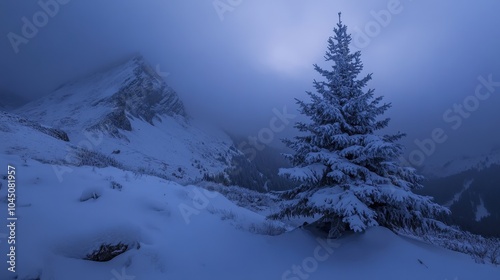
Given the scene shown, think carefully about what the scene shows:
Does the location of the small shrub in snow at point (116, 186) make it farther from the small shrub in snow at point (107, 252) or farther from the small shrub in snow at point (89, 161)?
the small shrub in snow at point (89, 161)

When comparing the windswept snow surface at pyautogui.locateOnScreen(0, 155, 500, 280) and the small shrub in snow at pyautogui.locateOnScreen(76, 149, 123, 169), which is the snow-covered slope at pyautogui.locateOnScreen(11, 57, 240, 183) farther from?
the windswept snow surface at pyautogui.locateOnScreen(0, 155, 500, 280)

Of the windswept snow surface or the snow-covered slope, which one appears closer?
the windswept snow surface

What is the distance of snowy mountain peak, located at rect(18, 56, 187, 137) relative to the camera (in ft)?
209

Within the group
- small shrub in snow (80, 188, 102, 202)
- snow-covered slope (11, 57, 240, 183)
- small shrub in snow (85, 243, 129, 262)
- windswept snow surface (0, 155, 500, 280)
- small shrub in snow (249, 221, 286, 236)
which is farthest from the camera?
snow-covered slope (11, 57, 240, 183)

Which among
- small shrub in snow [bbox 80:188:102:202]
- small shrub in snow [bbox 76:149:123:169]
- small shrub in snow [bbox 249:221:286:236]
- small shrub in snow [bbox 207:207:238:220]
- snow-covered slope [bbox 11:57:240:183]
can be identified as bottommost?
snow-covered slope [bbox 11:57:240:183]

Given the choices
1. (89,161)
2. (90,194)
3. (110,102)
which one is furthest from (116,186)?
(110,102)

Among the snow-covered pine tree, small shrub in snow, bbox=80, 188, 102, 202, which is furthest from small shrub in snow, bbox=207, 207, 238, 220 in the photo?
small shrub in snow, bbox=80, 188, 102, 202

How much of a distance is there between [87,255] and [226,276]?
314 cm

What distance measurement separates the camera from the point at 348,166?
8320 mm

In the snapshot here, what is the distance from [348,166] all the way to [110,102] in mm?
81203

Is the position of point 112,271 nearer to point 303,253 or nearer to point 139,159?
point 303,253

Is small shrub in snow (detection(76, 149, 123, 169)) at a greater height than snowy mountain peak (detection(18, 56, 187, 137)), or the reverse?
small shrub in snow (detection(76, 149, 123, 169))

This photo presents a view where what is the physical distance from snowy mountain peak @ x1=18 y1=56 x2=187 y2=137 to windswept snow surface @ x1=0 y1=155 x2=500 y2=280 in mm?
56949

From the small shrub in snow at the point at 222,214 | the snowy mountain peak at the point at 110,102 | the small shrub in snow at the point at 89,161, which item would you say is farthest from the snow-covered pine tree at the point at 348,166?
the snowy mountain peak at the point at 110,102
